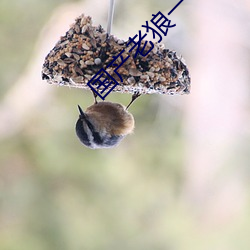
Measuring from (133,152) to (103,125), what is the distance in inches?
74.3

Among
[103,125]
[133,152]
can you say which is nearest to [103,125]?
[103,125]

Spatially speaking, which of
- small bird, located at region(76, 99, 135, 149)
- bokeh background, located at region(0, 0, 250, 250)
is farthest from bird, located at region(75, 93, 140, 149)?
bokeh background, located at region(0, 0, 250, 250)

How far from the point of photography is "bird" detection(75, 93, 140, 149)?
1235mm

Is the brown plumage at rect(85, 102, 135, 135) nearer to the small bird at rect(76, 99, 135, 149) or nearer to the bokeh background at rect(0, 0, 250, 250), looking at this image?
the small bird at rect(76, 99, 135, 149)

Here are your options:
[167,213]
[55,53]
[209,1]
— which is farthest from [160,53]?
[167,213]

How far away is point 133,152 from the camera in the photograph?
313 centimetres

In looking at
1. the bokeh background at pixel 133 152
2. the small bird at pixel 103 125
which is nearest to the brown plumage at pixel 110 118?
the small bird at pixel 103 125

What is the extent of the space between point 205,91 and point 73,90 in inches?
29.8

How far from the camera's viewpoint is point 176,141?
3113 millimetres

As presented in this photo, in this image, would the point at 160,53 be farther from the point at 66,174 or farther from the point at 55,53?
the point at 66,174

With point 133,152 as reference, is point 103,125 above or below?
below

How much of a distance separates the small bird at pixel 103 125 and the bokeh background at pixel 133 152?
5.01 ft

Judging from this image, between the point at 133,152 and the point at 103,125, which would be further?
the point at 133,152

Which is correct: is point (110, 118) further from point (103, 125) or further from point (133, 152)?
point (133, 152)
